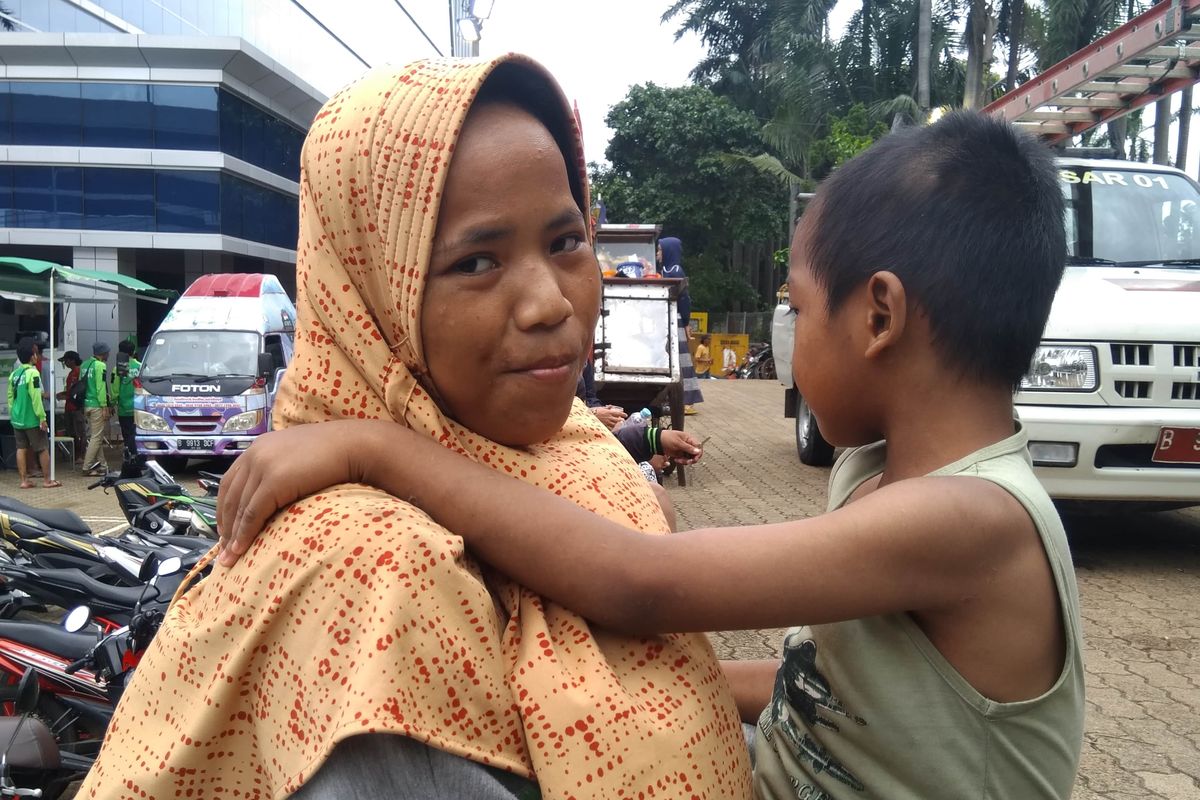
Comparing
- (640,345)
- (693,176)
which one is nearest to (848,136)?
(693,176)

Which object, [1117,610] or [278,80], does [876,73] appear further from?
[1117,610]

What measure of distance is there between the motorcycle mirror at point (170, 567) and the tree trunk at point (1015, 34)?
20801 millimetres

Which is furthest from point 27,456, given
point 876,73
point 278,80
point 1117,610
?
point 876,73

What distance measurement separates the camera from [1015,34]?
20656mm

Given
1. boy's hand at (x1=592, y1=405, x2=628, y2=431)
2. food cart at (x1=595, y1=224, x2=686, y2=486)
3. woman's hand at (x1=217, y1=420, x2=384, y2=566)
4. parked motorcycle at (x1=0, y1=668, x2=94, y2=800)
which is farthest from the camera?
food cart at (x1=595, y1=224, x2=686, y2=486)

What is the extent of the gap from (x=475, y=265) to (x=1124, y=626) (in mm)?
4770

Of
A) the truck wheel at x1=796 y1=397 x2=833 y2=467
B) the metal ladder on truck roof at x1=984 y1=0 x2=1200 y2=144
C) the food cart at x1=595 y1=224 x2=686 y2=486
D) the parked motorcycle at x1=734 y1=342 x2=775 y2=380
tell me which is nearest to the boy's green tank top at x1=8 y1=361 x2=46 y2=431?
the food cart at x1=595 y1=224 x2=686 y2=486

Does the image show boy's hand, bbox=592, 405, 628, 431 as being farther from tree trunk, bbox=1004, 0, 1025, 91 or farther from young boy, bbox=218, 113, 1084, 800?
tree trunk, bbox=1004, 0, 1025, 91

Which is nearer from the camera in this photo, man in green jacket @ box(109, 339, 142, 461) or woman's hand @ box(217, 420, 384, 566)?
woman's hand @ box(217, 420, 384, 566)

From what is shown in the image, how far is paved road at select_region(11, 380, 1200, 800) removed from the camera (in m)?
3.43

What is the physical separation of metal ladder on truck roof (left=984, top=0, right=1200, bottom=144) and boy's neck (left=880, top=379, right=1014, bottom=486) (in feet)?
19.0

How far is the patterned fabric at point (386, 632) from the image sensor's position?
954 millimetres

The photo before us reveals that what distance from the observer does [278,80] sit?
2314 centimetres

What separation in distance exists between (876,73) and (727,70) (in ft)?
26.6
